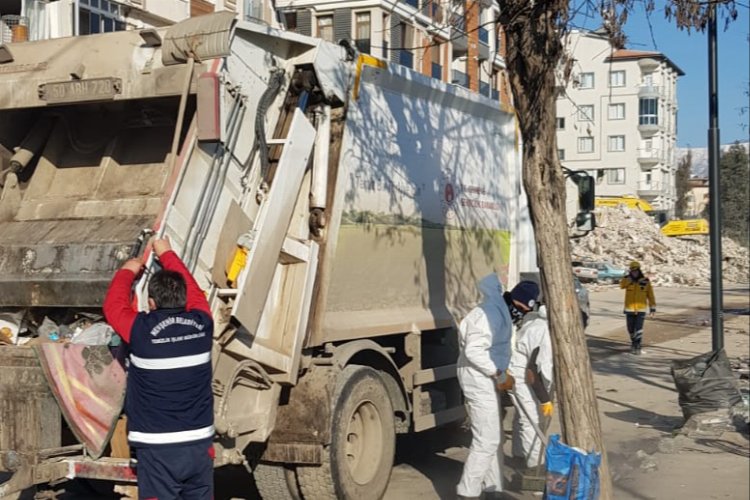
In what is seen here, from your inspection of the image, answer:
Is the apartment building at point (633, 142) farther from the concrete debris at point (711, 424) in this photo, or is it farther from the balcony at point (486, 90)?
the concrete debris at point (711, 424)

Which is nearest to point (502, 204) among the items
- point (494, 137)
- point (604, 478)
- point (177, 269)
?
point (494, 137)

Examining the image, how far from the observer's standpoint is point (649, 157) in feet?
256

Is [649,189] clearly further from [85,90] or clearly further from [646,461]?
[85,90]

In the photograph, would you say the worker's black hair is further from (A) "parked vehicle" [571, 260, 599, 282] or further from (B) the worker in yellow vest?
(A) "parked vehicle" [571, 260, 599, 282]

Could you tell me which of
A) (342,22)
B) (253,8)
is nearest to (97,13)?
(253,8)

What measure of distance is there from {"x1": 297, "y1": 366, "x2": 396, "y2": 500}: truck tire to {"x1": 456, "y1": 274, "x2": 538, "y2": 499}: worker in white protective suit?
57 cm

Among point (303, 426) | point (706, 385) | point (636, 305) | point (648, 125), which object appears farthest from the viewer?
point (648, 125)

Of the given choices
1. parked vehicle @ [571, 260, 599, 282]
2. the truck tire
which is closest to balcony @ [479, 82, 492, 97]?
the truck tire

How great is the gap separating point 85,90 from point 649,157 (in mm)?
76043

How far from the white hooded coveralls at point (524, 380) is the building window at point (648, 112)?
7311 centimetres

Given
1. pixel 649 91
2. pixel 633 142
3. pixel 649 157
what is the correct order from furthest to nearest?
pixel 649 157, pixel 633 142, pixel 649 91

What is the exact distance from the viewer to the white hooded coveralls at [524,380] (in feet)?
Result: 24.3

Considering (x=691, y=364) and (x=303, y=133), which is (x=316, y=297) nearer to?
(x=303, y=133)

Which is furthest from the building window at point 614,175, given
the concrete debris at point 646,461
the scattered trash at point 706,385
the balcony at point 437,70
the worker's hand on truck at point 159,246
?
the worker's hand on truck at point 159,246
